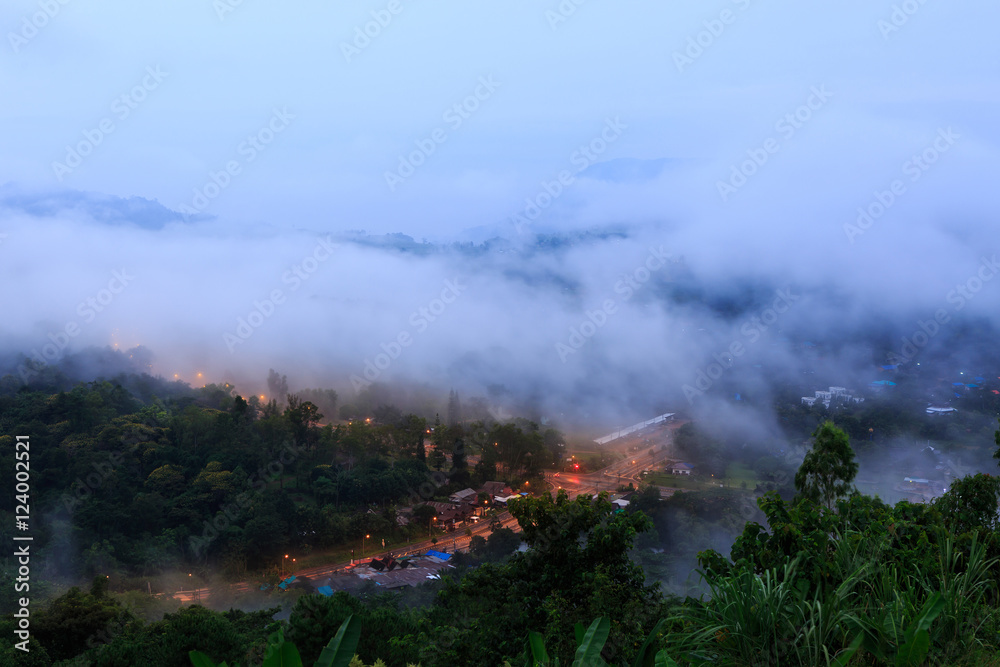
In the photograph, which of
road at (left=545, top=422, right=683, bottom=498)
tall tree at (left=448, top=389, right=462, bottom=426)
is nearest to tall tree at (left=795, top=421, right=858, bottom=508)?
road at (left=545, top=422, right=683, bottom=498)

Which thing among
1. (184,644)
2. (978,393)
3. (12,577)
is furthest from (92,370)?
(978,393)

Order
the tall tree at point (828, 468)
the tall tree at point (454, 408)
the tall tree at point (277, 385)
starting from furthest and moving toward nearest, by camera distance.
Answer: the tall tree at point (277, 385) < the tall tree at point (454, 408) < the tall tree at point (828, 468)

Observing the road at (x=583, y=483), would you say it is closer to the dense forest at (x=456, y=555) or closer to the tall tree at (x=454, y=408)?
the dense forest at (x=456, y=555)

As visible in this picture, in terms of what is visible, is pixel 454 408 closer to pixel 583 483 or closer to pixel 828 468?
pixel 583 483

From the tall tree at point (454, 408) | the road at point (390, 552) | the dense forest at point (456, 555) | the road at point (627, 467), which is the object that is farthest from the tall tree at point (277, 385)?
the road at point (390, 552)

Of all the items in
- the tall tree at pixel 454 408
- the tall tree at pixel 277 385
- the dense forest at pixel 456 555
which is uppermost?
the dense forest at pixel 456 555

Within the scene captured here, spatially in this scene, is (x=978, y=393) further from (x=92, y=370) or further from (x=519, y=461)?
(x=92, y=370)

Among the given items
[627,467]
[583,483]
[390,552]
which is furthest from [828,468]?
[627,467]
